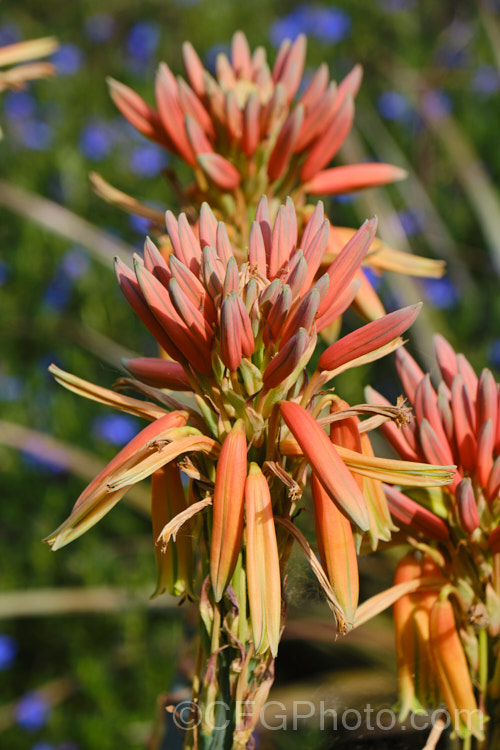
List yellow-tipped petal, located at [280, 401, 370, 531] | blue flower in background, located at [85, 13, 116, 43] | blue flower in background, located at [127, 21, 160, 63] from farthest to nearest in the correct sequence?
blue flower in background, located at [85, 13, 116, 43] → blue flower in background, located at [127, 21, 160, 63] → yellow-tipped petal, located at [280, 401, 370, 531]

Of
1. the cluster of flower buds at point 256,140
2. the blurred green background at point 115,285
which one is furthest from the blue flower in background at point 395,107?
the cluster of flower buds at point 256,140

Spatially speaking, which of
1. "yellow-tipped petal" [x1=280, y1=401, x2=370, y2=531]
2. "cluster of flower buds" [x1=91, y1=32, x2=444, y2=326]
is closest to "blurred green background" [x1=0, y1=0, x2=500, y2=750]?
"yellow-tipped petal" [x1=280, y1=401, x2=370, y2=531]

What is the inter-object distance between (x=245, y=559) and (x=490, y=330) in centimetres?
167

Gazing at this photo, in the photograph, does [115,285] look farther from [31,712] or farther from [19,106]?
[31,712]

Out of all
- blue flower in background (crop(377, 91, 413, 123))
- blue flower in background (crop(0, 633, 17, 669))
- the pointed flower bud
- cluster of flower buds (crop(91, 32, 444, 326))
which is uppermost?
blue flower in background (crop(377, 91, 413, 123))

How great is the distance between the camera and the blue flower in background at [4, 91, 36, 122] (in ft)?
9.56

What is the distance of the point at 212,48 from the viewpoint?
3.00 meters

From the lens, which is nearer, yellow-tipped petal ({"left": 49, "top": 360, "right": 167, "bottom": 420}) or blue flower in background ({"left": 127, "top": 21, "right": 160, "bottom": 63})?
yellow-tipped petal ({"left": 49, "top": 360, "right": 167, "bottom": 420})

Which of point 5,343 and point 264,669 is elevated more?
point 5,343

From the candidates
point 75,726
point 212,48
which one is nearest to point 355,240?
point 75,726

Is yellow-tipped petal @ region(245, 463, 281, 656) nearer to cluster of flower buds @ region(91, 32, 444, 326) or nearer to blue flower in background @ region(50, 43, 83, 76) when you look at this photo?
cluster of flower buds @ region(91, 32, 444, 326)

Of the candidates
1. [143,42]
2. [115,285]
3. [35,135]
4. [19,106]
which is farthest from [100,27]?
[115,285]

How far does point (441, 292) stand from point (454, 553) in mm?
1819

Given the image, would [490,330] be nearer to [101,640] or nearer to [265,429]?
[101,640]
